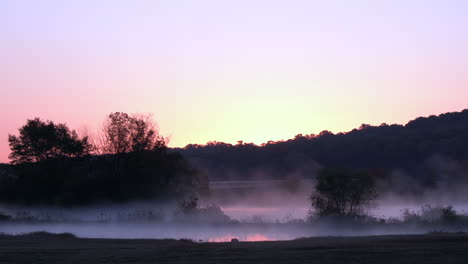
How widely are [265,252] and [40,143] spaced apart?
119 feet

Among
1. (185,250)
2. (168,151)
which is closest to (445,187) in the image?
(168,151)

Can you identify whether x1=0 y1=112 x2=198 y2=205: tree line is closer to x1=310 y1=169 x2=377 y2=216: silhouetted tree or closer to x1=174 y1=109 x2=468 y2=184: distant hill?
x1=310 y1=169 x2=377 y2=216: silhouetted tree

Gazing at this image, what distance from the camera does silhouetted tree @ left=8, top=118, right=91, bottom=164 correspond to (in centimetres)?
5441

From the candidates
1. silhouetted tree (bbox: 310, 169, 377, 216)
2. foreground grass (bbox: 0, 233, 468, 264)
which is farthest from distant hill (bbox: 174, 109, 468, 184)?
foreground grass (bbox: 0, 233, 468, 264)

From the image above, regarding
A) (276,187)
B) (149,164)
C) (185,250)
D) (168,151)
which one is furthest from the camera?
(276,187)

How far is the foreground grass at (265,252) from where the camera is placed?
20797 mm

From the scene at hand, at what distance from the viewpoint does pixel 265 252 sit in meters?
23.0

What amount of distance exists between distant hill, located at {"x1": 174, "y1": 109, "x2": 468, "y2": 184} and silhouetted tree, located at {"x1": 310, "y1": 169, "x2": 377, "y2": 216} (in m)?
44.6

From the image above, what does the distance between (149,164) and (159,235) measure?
16725mm

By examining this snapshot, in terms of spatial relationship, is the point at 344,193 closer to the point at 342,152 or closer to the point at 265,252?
the point at 265,252

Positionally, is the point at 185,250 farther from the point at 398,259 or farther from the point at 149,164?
the point at 149,164

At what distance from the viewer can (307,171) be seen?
92.6 m

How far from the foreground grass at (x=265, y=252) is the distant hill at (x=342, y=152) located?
60209mm

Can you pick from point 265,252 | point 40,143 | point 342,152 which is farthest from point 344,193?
point 342,152
